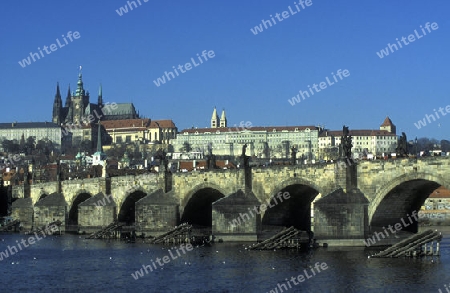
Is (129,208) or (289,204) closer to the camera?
(289,204)

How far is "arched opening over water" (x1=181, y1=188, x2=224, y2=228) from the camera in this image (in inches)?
2564

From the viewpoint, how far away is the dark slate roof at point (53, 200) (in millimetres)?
85188

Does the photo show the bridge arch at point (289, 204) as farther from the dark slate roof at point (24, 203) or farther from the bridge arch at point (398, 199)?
the dark slate roof at point (24, 203)

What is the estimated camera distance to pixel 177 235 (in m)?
61.9

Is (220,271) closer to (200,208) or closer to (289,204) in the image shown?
(289,204)

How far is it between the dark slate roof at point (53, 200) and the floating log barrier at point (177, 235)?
2559cm

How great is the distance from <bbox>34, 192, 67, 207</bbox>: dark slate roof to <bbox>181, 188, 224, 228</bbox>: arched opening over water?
22.0 metres

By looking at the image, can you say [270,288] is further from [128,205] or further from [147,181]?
[128,205]


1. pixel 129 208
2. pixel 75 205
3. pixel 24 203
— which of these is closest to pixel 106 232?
pixel 129 208

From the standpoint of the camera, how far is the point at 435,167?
44750 mm

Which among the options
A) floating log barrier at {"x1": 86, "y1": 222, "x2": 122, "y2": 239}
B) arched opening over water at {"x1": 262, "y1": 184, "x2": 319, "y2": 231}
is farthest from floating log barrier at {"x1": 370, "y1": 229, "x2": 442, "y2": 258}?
floating log barrier at {"x1": 86, "y1": 222, "x2": 122, "y2": 239}

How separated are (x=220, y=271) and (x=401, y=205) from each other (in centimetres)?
1276

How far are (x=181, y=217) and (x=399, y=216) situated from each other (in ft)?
67.7

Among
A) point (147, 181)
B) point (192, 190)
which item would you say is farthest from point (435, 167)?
point (147, 181)
